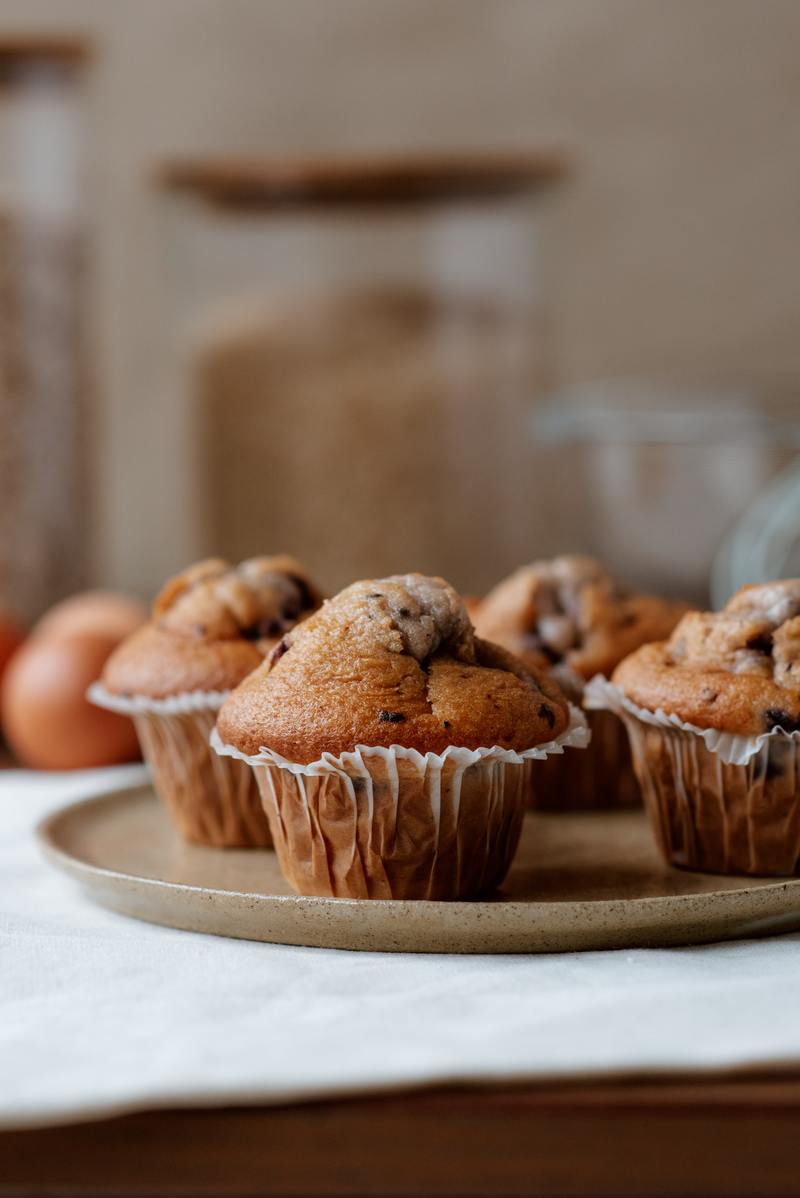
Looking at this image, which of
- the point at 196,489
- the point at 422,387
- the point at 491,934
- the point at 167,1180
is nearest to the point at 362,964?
the point at 491,934

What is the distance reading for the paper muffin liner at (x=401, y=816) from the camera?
1.21 metres

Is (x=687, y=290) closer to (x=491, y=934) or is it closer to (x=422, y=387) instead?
(x=422, y=387)

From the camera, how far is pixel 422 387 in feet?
9.20

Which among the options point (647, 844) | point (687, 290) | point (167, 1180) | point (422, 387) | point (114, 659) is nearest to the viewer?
point (167, 1180)

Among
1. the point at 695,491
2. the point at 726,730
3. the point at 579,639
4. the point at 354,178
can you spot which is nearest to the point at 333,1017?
the point at 726,730

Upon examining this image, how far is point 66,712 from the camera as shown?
6.75 feet

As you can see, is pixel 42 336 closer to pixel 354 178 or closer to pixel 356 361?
pixel 356 361

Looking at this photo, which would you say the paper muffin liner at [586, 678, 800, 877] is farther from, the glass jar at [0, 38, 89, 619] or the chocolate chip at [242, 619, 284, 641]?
the glass jar at [0, 38, 89, 619]

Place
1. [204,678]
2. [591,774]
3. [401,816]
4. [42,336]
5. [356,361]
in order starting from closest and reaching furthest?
1. [401,816]
2. [204,678]
3. [591,774]
4. [42,336]
5. [356,361]

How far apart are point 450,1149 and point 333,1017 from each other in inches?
5.6

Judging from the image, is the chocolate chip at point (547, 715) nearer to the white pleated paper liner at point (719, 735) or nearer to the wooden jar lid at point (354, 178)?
the white pleated paper liner at point (719, 735)

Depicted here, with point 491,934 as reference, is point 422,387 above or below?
above

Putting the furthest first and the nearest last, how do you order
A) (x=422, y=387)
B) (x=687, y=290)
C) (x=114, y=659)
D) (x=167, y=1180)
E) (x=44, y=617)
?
1. (x=687, y=290)
2. (x=422, y=387)
3. (x=44, y=617)
4. (x=114, y=659)
5. (x=167, y=1180)

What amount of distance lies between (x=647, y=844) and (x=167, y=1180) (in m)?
0.76
